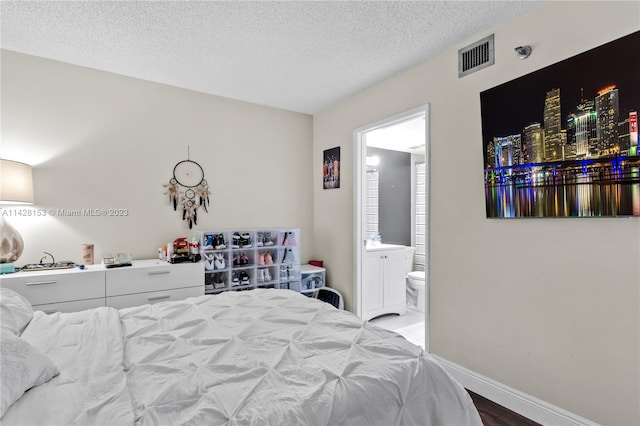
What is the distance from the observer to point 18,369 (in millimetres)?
1065

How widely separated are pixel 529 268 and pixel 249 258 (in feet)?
8.68

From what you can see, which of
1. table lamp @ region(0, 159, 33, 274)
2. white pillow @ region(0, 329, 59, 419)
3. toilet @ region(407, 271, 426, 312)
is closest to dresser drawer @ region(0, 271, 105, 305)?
table lamp @ region(0, 159, 33, 274)

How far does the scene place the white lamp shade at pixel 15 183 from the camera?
230 centimetres

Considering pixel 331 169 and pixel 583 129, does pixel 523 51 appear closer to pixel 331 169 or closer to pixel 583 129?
pixel 583 129

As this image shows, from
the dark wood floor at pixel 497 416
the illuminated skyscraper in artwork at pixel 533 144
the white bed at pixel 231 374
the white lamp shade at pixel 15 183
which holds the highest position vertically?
the illuminated skyscraper in artwork at pixel 533 144

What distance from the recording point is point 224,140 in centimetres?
369

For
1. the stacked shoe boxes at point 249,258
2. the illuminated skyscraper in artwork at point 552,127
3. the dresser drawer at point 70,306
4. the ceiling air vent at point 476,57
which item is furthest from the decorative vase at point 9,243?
the illuminated skyscraper in artwork at point 552,127

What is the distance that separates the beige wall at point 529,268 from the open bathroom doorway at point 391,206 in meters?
0.97

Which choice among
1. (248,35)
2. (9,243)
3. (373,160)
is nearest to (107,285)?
(9,243)

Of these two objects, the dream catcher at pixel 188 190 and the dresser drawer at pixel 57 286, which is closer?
the dresser drawer at pixel 57 286

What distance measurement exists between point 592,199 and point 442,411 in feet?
4.73

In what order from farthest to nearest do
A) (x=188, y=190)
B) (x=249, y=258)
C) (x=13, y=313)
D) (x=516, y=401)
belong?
(x=249, y=258) < (x=188, y=190) < (x=516, y=401) < (x=13, y=313)

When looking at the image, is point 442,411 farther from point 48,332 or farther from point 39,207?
point 39,207

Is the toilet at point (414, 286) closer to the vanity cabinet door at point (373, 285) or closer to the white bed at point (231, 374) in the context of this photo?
the vanity cabinet door at point (373, 285)
